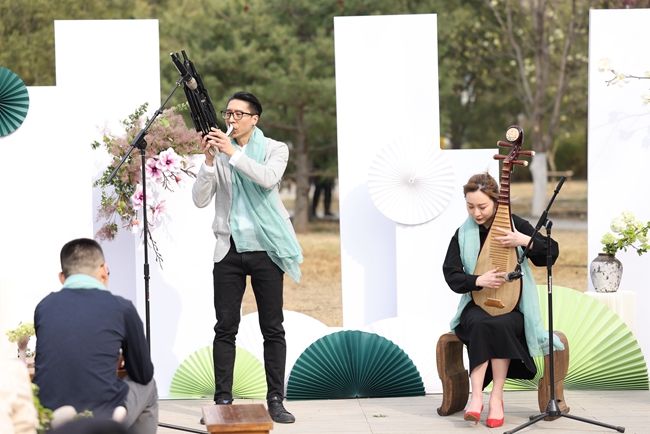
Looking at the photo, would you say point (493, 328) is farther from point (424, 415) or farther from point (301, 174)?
point (301, 174)

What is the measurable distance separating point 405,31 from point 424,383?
6.69 feet

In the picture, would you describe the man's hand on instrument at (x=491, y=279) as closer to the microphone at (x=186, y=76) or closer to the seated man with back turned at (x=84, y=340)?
the microphone at (x=186, y=76)

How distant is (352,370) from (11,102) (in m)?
2.35

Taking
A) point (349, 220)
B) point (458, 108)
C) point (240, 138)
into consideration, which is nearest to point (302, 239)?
point (458, 108)

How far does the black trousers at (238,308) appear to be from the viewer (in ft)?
14.3

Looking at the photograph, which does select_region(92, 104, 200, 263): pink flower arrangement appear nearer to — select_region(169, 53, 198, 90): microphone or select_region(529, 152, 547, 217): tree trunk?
select_region(169, 53, 198, 90): microphone

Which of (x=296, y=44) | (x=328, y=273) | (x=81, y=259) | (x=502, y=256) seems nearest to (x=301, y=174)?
(x=296, y=44)

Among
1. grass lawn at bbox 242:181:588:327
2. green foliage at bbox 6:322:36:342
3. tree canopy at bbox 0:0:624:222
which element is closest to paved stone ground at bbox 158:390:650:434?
green foliage at bbox 6:322:36:342

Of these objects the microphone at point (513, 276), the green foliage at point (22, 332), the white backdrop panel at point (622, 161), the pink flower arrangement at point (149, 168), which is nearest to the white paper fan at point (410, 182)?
the white backdrop panel at point (622, 161)

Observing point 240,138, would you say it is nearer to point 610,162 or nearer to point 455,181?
point 455,181

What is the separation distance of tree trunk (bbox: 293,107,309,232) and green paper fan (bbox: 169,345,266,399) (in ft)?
33.6

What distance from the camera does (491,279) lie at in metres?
4.21

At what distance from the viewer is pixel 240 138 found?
14.7ft

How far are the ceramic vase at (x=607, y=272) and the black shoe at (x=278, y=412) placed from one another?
195cm
